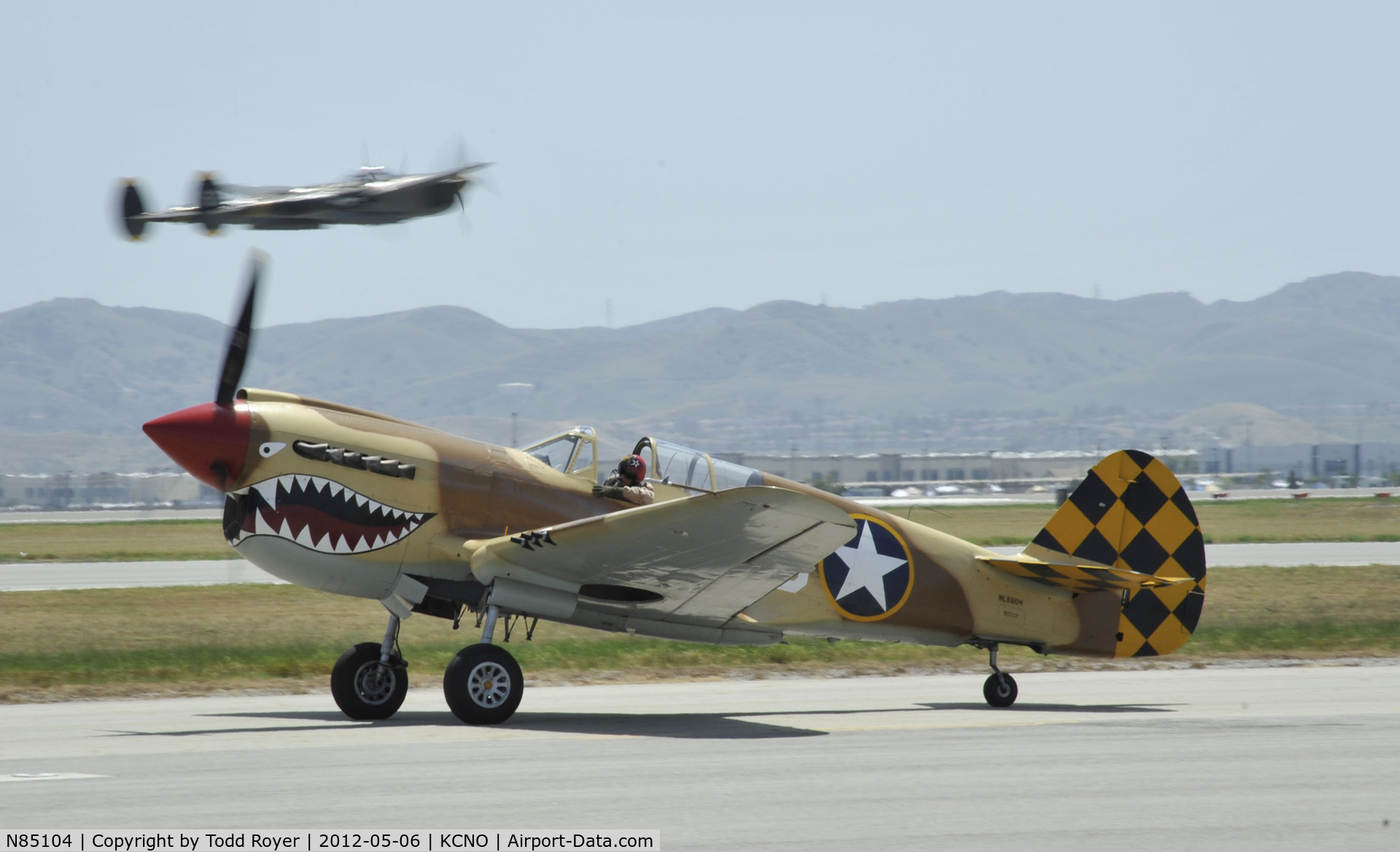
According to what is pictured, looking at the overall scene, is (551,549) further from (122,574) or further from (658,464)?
(122,574)

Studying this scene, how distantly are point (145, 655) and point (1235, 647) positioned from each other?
14.2 meters

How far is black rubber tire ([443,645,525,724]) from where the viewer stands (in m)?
10.5

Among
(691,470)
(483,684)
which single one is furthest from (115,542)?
(483,684)

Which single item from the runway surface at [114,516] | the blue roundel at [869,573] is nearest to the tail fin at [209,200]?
the blue roundel at [869,573]

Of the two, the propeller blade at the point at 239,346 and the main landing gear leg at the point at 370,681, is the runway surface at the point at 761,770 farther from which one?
the propeller blade at the point at 239,346

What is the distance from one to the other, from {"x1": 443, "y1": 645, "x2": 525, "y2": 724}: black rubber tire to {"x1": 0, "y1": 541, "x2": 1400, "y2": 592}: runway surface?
1700 cm

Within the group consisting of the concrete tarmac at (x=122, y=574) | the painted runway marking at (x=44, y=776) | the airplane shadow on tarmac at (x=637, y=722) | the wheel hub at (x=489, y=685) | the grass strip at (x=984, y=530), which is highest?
the grass strip at (x=984, y=530)

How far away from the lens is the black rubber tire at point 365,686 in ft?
37.2

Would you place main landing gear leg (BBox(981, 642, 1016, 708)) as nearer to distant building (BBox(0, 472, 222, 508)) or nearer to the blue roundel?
the blue roundel

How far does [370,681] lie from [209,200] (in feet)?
24.7

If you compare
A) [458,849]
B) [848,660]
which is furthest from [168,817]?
[848,660]

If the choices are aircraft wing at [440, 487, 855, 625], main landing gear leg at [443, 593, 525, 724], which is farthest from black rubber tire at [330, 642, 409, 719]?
aircraft wing at [440, 487, 855, 625]

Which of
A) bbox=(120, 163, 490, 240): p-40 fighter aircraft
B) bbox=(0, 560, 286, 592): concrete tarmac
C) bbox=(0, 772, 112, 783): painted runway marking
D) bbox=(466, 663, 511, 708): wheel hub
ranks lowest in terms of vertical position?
bbox=(0, 772, 112, 783): painted runway marking

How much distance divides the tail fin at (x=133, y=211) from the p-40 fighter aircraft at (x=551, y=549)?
6608 millimetres
